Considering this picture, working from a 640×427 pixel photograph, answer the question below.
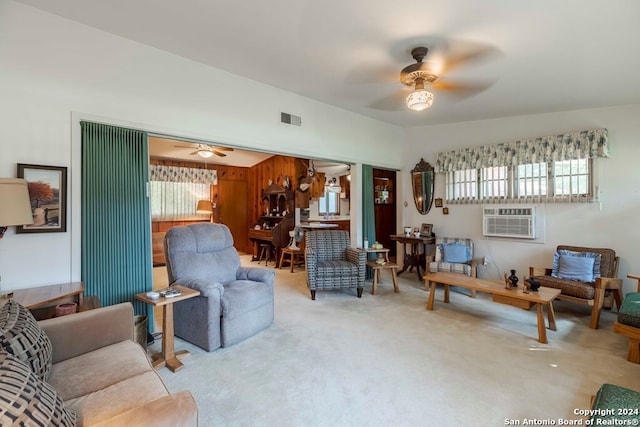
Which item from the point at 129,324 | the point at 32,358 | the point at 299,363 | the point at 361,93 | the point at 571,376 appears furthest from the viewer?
the point at 361,93

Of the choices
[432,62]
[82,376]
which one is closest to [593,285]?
[432,62]

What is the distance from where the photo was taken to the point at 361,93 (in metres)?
4.04

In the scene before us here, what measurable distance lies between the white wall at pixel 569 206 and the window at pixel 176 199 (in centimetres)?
562

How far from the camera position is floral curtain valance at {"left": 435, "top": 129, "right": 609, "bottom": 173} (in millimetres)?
3974

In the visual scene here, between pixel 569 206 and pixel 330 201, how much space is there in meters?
5.22

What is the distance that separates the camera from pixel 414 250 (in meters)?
5.52

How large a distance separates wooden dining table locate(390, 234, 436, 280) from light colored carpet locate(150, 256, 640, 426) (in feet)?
5.69

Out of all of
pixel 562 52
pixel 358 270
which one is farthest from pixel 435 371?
pixel 562 52

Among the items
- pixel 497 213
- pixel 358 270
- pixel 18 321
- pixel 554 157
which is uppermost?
pixel 554 157

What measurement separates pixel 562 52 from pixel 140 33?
3861mm

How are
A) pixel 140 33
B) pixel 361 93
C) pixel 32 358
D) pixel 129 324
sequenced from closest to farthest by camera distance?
pixel 32 358, pixel 129 324, pixel 140 33, pixel 361 93

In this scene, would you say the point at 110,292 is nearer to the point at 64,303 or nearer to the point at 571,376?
the point at 64,303

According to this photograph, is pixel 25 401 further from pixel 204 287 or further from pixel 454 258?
pixel 454 258

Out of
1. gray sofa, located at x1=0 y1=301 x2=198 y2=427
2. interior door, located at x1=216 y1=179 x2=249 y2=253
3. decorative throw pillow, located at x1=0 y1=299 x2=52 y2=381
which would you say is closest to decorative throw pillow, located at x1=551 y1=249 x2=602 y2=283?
gray sofa, located at x1=0 y1=301 x2=198 y2=427
